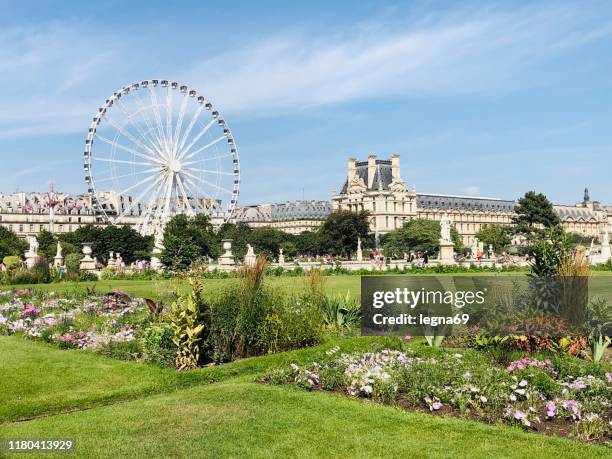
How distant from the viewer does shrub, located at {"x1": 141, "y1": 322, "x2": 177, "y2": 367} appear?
492 inches

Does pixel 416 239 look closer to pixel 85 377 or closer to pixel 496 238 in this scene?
pixel 496 238

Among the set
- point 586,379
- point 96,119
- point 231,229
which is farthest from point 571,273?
point 231,229

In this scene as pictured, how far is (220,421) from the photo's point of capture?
888cm

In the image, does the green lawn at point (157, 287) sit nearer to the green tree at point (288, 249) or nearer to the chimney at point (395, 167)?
the green tree at point (288, 249)

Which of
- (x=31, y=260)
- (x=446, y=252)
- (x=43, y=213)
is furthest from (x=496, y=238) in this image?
(x=31, y=260)

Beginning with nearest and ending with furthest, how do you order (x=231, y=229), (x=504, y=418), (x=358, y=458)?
1. (x=358, y=458)
2. (x=504, y=418)
3. (x=231, y=229)

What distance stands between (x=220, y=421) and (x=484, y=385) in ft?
11.2

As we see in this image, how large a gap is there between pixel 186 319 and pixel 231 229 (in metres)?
94.4

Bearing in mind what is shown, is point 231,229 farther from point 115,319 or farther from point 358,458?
point 358,458

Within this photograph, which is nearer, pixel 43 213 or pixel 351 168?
pixel 43 213

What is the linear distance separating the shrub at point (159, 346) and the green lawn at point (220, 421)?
0.51 meters

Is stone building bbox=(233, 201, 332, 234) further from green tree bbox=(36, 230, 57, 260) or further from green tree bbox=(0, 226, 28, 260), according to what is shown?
green tree bbox=(0, 226, 28, 260)

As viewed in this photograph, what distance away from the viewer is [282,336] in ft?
44.0

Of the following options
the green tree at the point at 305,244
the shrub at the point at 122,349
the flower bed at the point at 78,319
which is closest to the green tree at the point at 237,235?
the green tree at the point at 305,244
